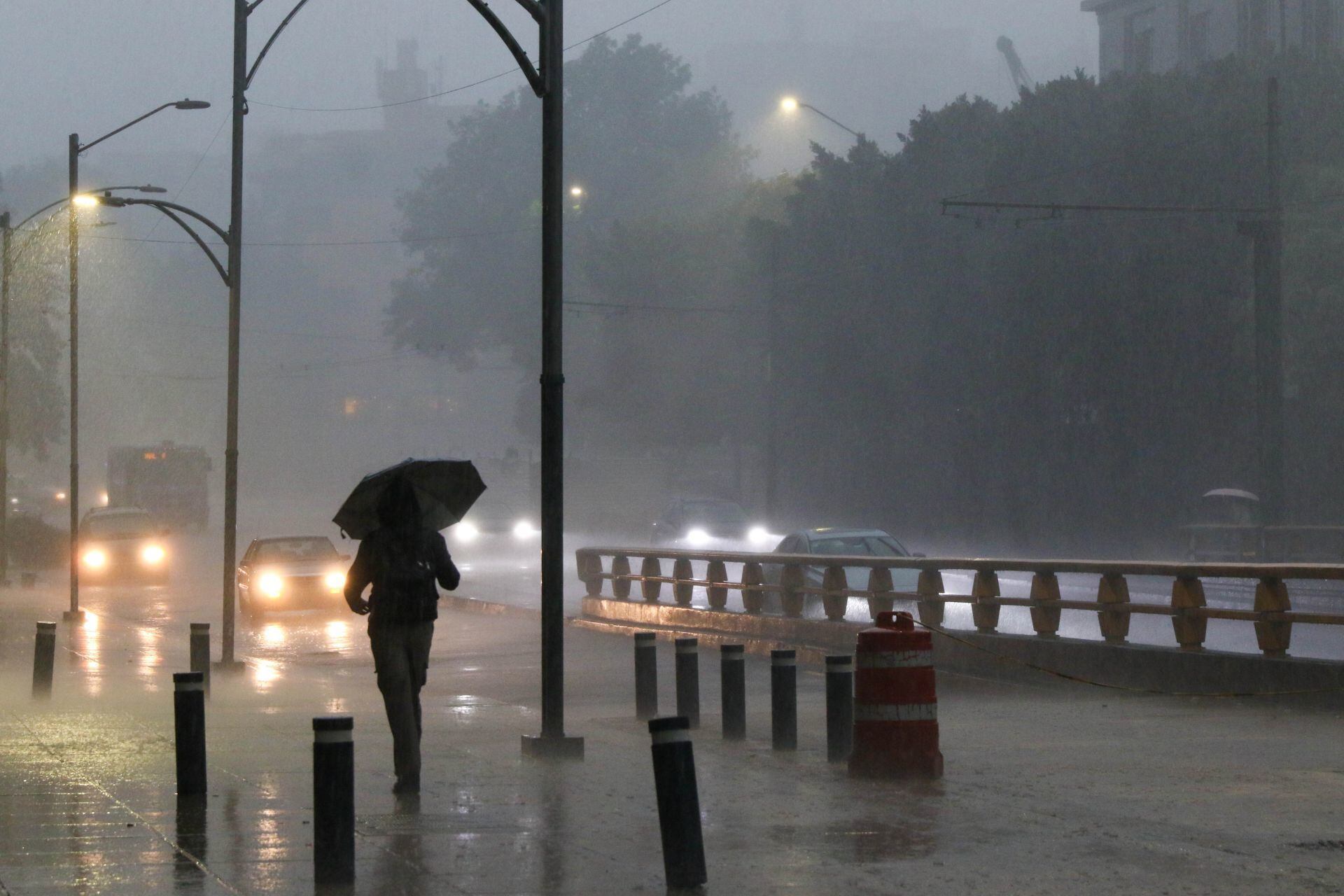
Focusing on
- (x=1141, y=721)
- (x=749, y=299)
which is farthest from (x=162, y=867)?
(x=749, y=299)

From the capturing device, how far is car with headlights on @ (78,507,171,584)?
45750 millimetres

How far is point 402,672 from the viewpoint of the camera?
1095 cm

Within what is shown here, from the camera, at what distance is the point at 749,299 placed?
7619 centimetres

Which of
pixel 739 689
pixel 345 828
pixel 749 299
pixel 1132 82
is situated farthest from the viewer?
pixel 749 299

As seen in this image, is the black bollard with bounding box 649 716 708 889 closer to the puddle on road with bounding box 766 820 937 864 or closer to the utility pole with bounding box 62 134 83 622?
the puddle on road with bounding box 766 820 937 864

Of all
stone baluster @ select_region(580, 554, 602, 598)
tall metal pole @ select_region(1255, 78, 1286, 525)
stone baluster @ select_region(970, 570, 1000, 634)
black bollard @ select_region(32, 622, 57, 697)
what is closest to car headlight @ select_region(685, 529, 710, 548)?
stone baluster @ select_region(580, 554, 602, 598)

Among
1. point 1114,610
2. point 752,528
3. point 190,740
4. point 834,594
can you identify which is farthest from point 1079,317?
point 190,740

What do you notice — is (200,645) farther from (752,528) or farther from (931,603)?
(752,528)

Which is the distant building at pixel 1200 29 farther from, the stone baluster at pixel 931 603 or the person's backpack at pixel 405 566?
the person's backpack at pixel 405 566

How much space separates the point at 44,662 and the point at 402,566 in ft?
26.9

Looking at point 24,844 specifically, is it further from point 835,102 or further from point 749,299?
point 835,102

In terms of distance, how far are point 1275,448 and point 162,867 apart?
30334mm

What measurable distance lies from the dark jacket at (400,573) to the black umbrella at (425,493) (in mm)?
97

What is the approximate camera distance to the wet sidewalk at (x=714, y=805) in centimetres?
818
